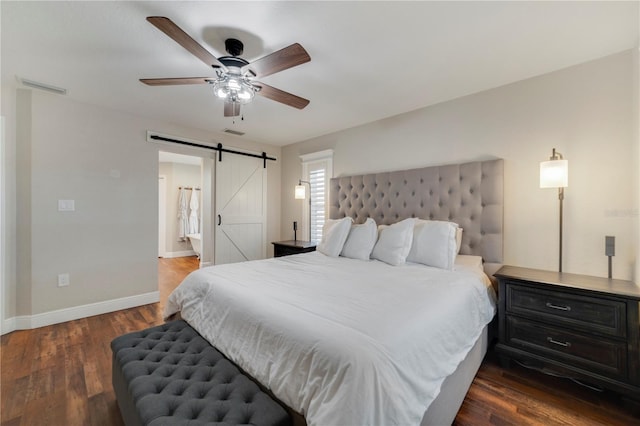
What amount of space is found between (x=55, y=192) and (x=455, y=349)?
4219mm

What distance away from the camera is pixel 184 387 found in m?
1.23

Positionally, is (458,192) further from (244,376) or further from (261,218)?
(261,218)

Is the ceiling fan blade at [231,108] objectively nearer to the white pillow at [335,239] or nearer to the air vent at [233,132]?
the white pillow at [335,239]

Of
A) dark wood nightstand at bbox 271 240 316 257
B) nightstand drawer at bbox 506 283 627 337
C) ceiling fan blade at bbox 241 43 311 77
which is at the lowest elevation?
nightstand drawer at bbox 506 283 627 337

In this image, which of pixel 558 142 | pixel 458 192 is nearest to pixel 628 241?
pixel 558 142

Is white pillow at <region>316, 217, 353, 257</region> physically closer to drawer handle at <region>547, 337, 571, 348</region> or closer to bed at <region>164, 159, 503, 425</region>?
bed at <region>164, 159, 503, 425</region>

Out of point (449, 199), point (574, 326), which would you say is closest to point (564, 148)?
point (449, 199)

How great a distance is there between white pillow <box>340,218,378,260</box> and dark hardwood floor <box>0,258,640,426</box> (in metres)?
1.40

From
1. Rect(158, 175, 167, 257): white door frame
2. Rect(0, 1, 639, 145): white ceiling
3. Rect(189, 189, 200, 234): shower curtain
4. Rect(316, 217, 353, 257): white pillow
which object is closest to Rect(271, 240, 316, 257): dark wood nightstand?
Rect(316, 217, 353, 257): white pillow

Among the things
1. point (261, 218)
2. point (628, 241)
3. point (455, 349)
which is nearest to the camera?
point (455, 349)

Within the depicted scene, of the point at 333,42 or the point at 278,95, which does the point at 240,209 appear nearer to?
the point at 278,95

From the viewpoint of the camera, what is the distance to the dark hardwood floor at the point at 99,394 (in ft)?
5.38

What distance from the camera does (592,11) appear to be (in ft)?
5.48

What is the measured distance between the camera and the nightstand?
1701 millimetres
